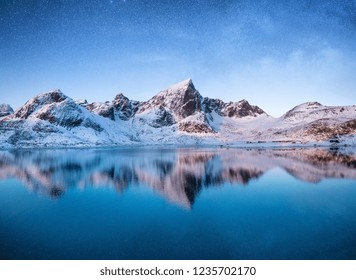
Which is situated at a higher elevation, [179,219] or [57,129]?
[57,129]

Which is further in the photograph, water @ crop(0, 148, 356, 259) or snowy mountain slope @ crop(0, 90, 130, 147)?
snowy mountain slope @ crop(0, 90, 130, 147)

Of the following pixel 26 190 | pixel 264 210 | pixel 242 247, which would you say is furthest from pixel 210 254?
pixel 26 190

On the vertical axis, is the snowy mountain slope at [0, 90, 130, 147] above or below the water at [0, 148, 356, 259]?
above

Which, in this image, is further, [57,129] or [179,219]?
[57,129]

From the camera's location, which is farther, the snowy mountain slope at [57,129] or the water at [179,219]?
the snowy mountain slope at [57,129]

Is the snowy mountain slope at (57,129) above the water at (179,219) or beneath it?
above

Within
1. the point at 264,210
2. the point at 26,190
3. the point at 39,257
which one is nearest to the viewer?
the point at 39,257
